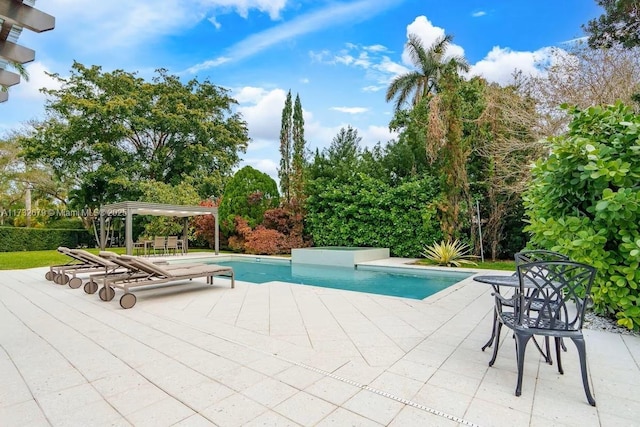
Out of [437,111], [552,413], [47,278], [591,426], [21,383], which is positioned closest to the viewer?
[591,426]

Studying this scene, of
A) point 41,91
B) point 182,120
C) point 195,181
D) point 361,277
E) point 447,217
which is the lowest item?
point 361,277

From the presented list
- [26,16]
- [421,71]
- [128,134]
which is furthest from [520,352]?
[128,134]

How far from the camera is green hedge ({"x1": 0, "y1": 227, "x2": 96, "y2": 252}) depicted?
17266mm

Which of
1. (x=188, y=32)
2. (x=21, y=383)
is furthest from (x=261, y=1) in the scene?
(x=21, y=383)

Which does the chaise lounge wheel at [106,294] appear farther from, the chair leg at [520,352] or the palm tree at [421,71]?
the palm tree at [421,71]

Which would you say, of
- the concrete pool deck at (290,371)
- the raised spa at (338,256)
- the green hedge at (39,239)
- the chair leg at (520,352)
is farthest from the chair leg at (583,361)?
the green hedge at (39,239)

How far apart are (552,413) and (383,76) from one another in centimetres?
1995

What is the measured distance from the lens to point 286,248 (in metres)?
16.0

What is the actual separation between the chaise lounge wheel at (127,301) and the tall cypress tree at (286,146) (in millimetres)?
11588

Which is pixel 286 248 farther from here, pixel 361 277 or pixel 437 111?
pixel 437 111

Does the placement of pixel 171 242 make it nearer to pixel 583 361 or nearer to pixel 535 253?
pixel 535 253

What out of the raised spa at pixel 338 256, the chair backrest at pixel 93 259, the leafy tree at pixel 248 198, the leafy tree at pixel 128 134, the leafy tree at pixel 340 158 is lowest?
the raised spa at pixel 338 256

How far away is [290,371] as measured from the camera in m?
2.89

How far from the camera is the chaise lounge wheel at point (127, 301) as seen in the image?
200 inches
